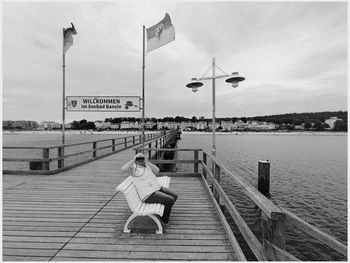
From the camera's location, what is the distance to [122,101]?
8.24 metres

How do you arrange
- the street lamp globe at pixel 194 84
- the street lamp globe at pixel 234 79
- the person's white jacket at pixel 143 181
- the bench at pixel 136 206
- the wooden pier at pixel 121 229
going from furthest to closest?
the street lamp globe at pixel 194 84 → the street lamp globe at pixel 234 79 → the person's white jacket at pixel 143 181 → the bench at pixel 136 206 → the wooden pier at pixel 121 229

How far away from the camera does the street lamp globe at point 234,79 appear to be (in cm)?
698

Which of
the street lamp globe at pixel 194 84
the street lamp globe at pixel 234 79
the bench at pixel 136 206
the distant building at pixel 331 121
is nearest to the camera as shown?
the bench at pixel 136 206

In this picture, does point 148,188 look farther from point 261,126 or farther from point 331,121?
point 261,126

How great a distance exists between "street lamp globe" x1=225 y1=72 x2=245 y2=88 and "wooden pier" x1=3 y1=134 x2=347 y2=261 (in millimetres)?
3380

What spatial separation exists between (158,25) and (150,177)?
20.1ft

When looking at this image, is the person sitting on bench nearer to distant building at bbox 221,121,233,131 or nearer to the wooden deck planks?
the wooden deck planks

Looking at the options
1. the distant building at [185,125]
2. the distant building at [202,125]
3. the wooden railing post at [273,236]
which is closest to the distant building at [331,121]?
the distant building at [202,125]

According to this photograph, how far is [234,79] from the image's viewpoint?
709 cm

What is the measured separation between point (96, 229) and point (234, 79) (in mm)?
5991

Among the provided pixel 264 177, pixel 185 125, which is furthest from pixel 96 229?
pixel 185 125

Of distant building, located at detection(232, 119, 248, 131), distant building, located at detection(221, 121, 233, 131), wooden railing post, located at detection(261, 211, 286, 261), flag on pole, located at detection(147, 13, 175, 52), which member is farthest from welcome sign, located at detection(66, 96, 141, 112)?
distant building, located at detection(232, 119, 248, 131)

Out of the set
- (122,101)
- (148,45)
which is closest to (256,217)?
(122,101)

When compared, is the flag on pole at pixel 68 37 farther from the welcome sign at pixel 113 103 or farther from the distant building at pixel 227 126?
the distant building at pixel 227 126
